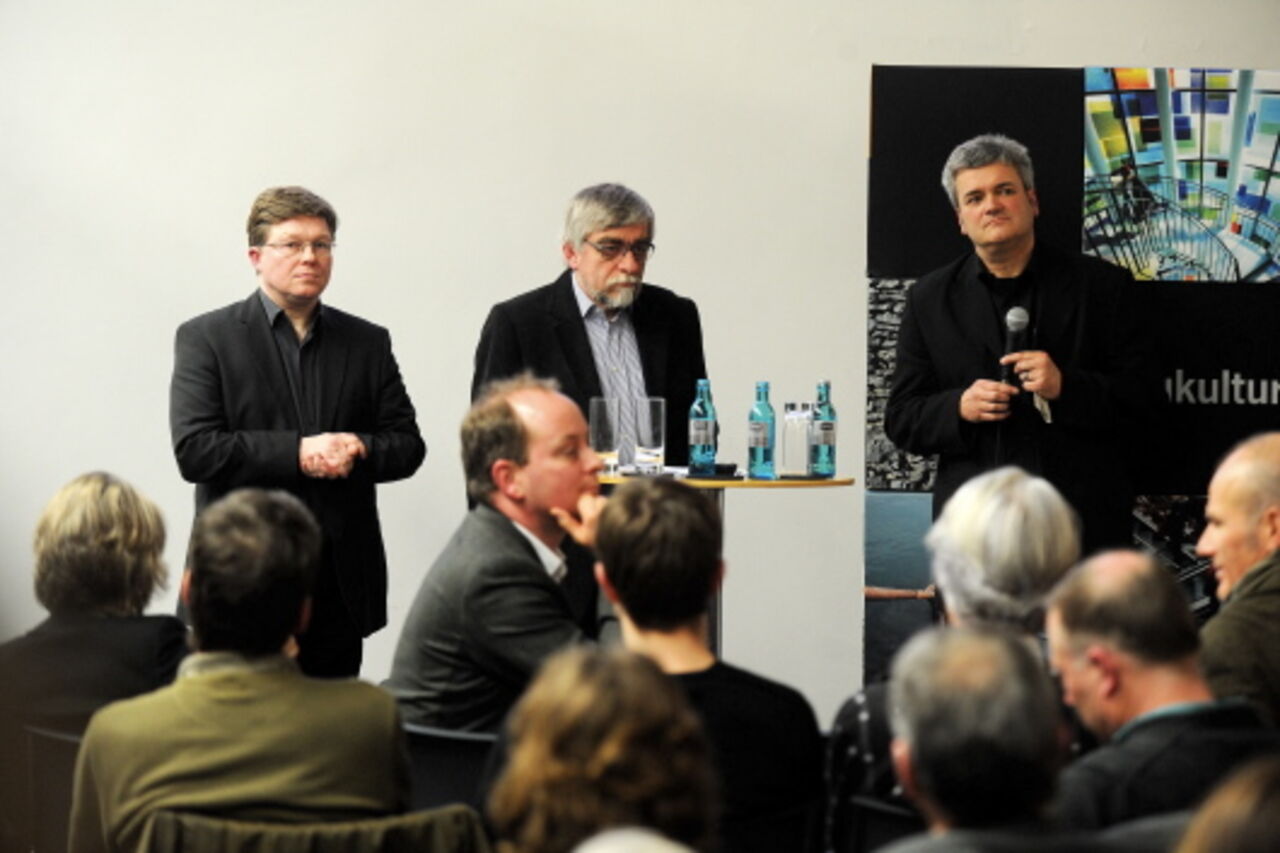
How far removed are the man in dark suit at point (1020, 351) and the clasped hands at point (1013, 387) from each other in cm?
5

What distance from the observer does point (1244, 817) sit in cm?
134

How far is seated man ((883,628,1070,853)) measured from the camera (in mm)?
1782

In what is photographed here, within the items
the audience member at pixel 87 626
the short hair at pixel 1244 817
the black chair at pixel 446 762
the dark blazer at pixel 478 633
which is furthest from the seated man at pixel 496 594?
the short hair at pixel 1244 817

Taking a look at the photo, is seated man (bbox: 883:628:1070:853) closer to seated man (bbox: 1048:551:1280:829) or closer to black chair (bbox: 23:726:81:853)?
seated man (bbox: 1048:551:1280:829)

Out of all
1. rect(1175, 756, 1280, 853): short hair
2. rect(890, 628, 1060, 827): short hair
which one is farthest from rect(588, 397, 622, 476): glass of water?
rect(1175, 756, 1280, 853): short hair

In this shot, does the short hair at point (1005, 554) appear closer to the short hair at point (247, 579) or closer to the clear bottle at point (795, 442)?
the short hair at point (247, 579)

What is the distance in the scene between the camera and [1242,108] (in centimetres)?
563

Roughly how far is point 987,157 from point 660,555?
8.90 ft

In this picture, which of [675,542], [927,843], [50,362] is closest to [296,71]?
[50,362]

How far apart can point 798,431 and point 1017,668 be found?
12.4 ft

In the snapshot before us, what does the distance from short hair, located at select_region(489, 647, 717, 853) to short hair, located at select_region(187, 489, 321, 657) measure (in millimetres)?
899

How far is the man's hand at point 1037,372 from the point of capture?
4.72 meters

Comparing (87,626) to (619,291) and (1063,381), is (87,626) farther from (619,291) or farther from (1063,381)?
(1063,381)

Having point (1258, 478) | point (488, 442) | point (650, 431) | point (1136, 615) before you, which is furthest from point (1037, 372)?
point (1136, 615)
